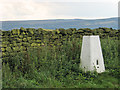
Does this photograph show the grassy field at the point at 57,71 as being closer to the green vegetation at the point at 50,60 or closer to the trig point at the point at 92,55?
the green vegetation at the point at 50,60

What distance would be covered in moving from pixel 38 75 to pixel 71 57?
1.91 m

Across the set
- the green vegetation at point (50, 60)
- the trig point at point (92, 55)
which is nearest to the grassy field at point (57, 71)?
the green vegetation at point (50, 60)

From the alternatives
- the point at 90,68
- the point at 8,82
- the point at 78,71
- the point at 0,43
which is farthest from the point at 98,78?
the point at 0,43

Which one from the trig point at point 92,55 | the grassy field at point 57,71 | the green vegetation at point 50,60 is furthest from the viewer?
the trig point at point 92,55

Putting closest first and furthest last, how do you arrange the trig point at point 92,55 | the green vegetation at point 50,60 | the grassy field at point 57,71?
1. the grassy field at point 57,71
2. the green vegetation at point 50,60
3. the trig point at point 92,55

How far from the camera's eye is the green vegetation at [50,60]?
4902 mm

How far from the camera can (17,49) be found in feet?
24.2

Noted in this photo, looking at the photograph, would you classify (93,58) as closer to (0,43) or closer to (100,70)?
(100,70)

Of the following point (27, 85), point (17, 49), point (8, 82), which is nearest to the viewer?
point (27, 85)

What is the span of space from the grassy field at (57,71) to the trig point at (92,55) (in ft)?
0.77

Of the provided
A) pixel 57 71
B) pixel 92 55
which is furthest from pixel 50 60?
pixel 92 55

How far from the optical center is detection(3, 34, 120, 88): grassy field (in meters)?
4.76

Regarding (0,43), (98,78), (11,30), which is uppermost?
(11,30)

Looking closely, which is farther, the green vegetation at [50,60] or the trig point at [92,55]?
the trig point at [92,55]
